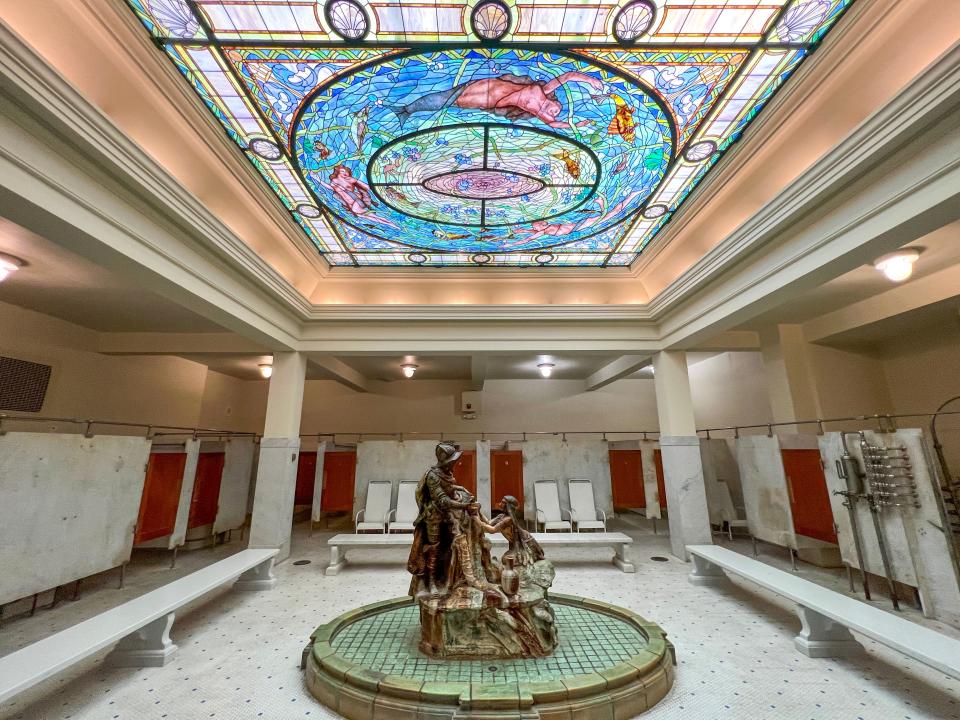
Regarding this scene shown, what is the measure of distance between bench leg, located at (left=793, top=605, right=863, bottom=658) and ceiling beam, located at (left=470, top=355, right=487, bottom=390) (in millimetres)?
5441

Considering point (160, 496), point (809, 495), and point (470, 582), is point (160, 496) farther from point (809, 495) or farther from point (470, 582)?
point (809, 495)

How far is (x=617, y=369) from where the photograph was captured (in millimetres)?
9172

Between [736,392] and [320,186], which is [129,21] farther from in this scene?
[736,392]

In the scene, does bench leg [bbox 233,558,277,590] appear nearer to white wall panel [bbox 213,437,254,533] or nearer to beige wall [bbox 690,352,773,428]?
white wall panel [bbox 213,437,254,533]

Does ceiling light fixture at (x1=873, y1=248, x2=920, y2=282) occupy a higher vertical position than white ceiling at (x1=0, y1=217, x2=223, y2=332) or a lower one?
lower

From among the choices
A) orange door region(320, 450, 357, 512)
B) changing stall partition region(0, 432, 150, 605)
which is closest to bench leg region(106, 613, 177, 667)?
changing stall partition region(0, 432, 150, 605)

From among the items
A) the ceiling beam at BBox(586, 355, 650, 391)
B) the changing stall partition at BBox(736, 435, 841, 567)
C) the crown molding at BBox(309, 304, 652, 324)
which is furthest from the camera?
the ceiling beam at BBox(586, 355, 650, 391)

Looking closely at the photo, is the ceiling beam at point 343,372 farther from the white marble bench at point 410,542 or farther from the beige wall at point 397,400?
the white marble bench at point 410,542

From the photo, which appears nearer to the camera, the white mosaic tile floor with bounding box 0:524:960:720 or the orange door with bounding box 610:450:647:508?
the white mosaic tile floor with bounding box 0:524:960:720

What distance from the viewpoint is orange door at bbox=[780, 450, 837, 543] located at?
489 cm

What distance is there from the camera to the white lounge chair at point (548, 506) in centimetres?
693

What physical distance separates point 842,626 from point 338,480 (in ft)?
24.0

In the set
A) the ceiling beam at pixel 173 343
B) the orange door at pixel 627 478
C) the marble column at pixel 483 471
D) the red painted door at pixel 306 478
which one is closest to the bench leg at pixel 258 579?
the marble column at pixel 483 471

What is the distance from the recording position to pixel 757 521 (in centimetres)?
572
